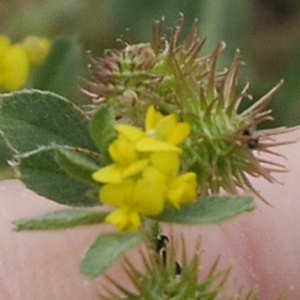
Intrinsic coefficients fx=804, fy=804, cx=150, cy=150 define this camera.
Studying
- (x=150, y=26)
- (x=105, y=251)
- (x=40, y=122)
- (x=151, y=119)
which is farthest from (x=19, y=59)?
(x=105, y=251)

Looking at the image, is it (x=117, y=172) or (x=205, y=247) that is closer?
(x=117, y=172)

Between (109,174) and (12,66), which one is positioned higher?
(12,66)

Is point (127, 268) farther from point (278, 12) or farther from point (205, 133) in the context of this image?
point (278, 12)

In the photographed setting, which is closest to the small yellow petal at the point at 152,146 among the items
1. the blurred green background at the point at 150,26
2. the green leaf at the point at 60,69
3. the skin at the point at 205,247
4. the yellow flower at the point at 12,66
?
the skin at the point at 205,247

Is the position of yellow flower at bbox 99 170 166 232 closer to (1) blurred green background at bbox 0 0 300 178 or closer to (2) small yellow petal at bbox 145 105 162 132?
(2) small yellow petal at bbox 145 105 162 132

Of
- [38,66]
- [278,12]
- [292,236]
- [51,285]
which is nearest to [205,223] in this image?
[51,285]

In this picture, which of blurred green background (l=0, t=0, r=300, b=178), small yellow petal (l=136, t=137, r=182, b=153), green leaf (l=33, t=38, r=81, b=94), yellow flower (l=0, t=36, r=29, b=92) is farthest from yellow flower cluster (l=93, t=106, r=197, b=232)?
blurred green background (l=0, t=0, r=300, b=178)

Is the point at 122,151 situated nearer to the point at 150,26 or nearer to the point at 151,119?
the point at 151,119

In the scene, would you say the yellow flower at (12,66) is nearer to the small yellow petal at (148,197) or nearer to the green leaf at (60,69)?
the green leaf at (60,69)
